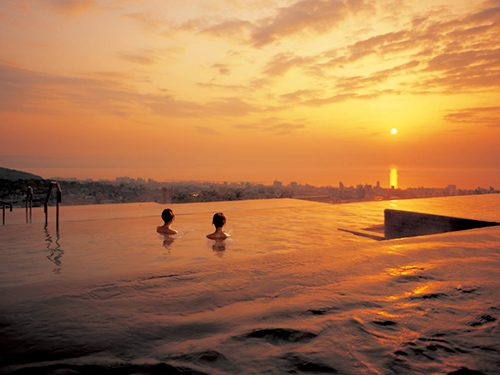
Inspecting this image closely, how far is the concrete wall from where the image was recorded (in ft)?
19.5

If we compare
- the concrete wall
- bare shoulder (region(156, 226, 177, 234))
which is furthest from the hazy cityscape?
bare shoulder (region(156, 226, 177, 234))

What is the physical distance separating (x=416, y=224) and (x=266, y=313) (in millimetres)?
5765

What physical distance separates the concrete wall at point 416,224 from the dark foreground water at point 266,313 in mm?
2276

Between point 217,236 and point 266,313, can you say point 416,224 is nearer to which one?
point 217,236

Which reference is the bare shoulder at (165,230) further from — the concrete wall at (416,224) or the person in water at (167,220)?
the concrete wall at (416,224)

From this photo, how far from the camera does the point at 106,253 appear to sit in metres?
4.16

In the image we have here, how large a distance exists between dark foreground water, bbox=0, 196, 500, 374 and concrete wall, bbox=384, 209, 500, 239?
2276mm

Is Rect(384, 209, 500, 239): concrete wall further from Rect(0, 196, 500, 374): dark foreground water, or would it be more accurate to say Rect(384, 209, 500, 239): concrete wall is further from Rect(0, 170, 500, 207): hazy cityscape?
Rect(0, 170, 500, 207): hazy cityscape

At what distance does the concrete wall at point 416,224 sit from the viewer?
19.5ft

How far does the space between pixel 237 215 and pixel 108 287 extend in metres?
5.55

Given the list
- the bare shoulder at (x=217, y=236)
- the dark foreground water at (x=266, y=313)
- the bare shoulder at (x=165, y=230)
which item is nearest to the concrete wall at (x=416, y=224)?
the dark foreground water at (x=266, y=313)

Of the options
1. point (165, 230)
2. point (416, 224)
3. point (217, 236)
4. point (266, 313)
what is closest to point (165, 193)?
point (165, 230)

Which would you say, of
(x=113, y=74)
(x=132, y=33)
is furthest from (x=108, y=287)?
(x=113, y=74)

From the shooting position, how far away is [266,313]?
6.43 feet
